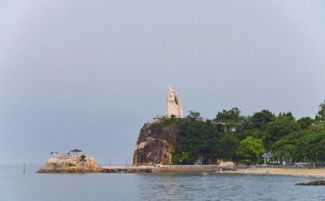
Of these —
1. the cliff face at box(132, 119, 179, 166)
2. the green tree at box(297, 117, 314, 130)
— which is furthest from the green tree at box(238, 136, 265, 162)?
the cliff face at box(132, 119, 179, 166)

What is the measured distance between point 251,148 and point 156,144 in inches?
1065

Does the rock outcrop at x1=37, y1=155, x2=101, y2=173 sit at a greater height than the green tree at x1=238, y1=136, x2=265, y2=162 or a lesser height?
lesser

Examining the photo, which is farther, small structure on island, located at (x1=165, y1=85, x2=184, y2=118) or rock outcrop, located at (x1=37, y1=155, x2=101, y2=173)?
small structure on island, located at (x1=165, y1=85, x2=184, y2=118)

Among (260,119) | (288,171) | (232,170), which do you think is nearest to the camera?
(288,171)

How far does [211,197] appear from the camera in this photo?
7294cm

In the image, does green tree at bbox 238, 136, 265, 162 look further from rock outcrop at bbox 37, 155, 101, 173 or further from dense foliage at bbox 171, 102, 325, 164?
rock outcrop at bbox 37, 155, 101, 173

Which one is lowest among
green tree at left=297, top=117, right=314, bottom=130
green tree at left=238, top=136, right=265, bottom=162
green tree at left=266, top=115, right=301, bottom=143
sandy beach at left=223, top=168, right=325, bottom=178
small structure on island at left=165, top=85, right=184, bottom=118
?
sandy beach at left=223, top=168, right=325, bottom=178

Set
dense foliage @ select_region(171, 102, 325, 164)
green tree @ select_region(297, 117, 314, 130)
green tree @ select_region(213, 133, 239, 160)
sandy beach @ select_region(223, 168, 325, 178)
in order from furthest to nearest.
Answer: green tree @ select_region(297, 117, 314, 130), green tree @ select_region(213, 133, 239, 160), dense foliage @ select_region(171, 102, 325, 164), sandy beach @ select_region(223, 168, 325, 178)

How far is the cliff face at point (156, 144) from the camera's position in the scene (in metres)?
163

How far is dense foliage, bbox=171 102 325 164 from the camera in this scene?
14650 cm

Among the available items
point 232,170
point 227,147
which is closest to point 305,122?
point 227,147

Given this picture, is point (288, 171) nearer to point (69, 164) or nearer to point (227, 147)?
point (227, 147)

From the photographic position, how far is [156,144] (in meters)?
165

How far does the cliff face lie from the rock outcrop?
13607 millimetres
